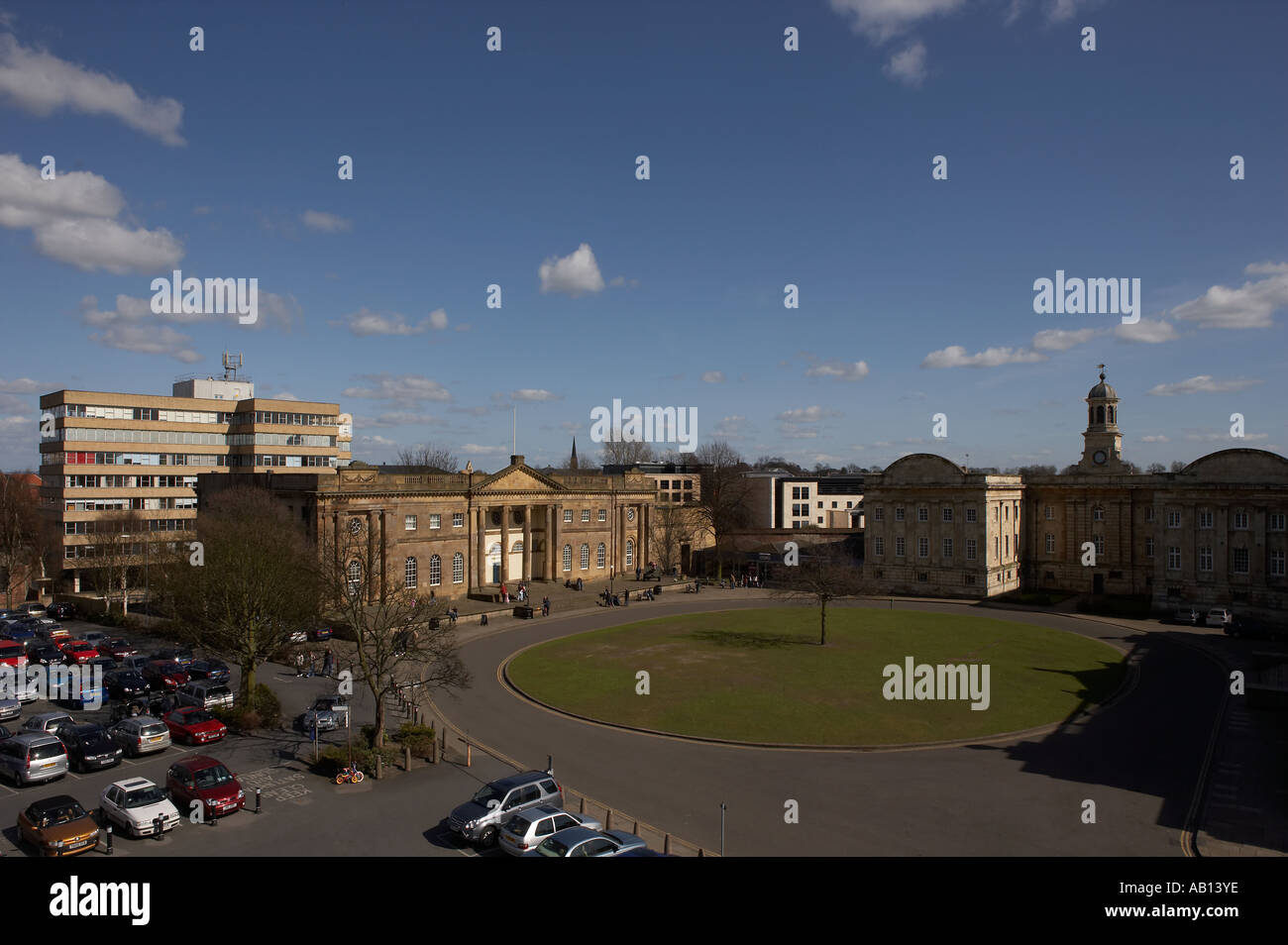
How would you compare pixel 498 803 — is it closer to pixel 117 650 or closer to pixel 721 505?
pixel 117 650

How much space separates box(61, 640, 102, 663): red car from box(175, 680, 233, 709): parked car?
1370cm

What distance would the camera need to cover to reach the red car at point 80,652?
142ft

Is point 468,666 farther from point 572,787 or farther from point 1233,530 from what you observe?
point 1233,530

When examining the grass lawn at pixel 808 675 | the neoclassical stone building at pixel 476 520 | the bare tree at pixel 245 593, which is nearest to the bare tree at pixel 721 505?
the neoclassical stone building at pixel 476 520

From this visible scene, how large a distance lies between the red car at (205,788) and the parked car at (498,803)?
692 centimetres

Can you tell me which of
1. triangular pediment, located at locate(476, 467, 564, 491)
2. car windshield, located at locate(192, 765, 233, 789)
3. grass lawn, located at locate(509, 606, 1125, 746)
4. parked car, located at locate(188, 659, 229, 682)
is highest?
triangular pediment, located at locate(476, 467, 564, 491)

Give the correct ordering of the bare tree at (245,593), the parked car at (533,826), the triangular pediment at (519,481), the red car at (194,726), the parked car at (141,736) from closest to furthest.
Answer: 1. the parked car at (533,826)
2. the parked car at (141,736)
3. the red car at (194,726)
4. the bare tree at (245,593)
5. the triangular pediment at (519,481)

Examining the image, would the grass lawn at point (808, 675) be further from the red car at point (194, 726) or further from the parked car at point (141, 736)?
the parked car at point (141, 736)

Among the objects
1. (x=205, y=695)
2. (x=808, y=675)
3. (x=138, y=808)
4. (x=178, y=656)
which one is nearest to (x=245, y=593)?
(x=205, y=695)

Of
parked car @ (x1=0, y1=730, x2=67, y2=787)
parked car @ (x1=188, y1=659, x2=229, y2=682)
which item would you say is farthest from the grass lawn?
parked car @ (x1=0, y1=730, x2=67, y2=787)

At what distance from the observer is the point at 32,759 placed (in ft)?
83.7

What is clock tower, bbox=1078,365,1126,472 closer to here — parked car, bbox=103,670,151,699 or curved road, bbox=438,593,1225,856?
curved road, bbox=438,593,1225,856

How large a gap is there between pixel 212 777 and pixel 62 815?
369 cm

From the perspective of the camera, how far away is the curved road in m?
20.6
